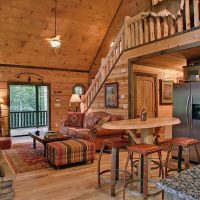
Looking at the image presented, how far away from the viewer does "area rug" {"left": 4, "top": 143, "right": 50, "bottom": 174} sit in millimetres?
4196

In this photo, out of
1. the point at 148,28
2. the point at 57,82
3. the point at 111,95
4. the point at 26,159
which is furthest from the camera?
the point at 57,82

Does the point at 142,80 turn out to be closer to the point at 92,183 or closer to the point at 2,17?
the point at 92,183

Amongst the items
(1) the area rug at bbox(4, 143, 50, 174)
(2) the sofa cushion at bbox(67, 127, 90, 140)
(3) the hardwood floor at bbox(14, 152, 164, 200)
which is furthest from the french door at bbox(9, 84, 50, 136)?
(3) the hardwood floor at bbox(14, 152, 164, 200)

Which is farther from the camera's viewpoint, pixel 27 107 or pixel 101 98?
pixel 27 107

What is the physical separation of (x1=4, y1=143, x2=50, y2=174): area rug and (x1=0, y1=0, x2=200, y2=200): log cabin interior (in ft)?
0.07

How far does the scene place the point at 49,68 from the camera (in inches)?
336

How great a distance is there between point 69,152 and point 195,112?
2.70 meters

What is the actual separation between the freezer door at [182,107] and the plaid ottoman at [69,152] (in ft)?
6.48

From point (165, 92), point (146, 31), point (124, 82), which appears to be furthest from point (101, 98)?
point (146, 31)

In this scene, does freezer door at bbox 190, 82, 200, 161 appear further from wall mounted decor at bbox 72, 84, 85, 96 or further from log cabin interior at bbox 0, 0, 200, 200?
wall mounted decor at bbox 72, 84, 85, 96

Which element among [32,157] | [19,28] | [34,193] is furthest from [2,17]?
[34,193]

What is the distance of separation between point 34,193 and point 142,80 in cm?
416

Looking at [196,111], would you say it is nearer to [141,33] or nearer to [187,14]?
[187,14]

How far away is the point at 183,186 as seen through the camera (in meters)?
0.90
